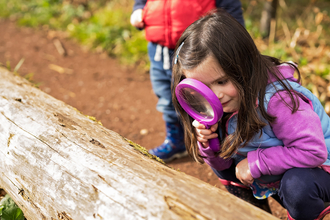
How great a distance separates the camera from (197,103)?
157cm

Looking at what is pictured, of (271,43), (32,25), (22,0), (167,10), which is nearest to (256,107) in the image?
(167,10)

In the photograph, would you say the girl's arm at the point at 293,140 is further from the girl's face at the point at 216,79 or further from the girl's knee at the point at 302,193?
the girl's face at the point at 216,79

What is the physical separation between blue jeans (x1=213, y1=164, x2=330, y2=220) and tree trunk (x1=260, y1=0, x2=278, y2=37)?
3357mm

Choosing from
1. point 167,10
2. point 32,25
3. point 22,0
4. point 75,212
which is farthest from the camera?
point 22,0

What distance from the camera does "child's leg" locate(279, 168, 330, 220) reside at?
1.48 meters

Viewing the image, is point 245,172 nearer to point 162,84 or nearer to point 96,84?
→ point 162,84

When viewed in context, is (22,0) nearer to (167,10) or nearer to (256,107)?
(167,10)

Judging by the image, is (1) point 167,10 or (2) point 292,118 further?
(1) point 167,10

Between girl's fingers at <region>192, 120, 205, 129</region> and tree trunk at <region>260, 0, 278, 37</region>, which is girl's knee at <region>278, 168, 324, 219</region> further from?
tree trunk at <region>260, 0, 278, 37</region>

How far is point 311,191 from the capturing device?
4.84 ft

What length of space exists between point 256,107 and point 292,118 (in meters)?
0.18

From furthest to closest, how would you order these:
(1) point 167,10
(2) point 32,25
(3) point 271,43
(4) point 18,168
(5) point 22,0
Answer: (5) point 22,0 → (2) point 32,25 → (3) point 271,43 → (1) point 167,10 → (4) point 18,168

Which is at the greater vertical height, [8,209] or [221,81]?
[221,81]

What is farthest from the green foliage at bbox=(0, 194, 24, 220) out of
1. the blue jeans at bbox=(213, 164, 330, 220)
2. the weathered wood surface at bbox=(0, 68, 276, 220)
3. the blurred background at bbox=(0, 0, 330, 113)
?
the blurred background at bbox=(0, 0, 330, 113)
